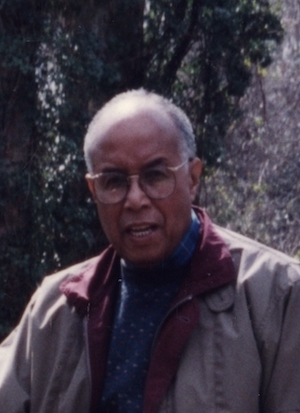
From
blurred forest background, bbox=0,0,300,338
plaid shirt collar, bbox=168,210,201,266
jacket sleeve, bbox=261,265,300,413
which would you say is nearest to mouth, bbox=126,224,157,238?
plaid shirt collar, bbox=168,210,201,266

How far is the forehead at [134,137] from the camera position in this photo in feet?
8.89

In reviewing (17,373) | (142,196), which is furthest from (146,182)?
(17,373)

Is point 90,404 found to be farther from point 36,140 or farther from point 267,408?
point 36,140

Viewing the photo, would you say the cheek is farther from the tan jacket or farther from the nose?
the tan jacket

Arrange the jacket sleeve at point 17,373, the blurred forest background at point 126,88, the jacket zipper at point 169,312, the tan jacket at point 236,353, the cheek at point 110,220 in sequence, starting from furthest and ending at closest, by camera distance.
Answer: the blurred forest background at point 126,88 < the jacket sleeve at point 17,373 < the cheek at point 110,220 < the jacket zipper at point 169,312 < the tan jacket at point 236,353

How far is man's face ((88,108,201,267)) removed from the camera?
2707 millimetres

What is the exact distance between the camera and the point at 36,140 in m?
6.93

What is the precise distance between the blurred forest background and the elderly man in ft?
12.9

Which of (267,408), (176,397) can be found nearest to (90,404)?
(176,397)

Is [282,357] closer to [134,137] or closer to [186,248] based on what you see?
[186,248]

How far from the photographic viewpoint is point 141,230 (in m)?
2.73

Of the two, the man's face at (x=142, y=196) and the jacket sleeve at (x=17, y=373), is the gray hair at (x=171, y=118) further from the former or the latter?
the jacket sleeve at (x=17, y=373)

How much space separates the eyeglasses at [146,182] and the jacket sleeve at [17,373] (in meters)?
0.51

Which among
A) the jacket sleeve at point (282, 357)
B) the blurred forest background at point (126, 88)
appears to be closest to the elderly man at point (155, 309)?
the jacket sleeve at point (282, 357)
